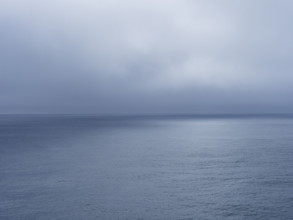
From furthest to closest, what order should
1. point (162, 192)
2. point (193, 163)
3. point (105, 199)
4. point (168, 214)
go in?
point (193, 163) → point (162, 192) → point (105, 199) → point (168, 214)

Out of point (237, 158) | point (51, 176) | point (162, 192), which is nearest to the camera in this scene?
point (162, 192)

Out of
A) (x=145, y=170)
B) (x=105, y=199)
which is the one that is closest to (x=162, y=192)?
(x=105, y=199)

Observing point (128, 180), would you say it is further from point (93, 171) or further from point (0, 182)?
point (0, 182)

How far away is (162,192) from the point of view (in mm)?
64562

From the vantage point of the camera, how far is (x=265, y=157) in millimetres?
105938

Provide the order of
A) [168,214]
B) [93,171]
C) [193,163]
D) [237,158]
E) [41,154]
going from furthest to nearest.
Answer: [41,154] < [237,158] < [193,163] < [93,171] < [168,214]

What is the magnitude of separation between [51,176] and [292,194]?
58.5 metres

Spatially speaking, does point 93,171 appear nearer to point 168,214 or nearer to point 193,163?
point 193,163

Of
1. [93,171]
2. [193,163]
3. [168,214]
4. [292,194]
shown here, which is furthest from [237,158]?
[168,214]

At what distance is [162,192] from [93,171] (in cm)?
2878

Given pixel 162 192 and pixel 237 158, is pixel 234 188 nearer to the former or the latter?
pixel 162 192

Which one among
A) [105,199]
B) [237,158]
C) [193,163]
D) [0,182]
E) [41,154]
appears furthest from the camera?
[41,154]

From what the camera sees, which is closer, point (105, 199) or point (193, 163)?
point (105, 199)

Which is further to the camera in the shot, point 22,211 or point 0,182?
point 0,182
